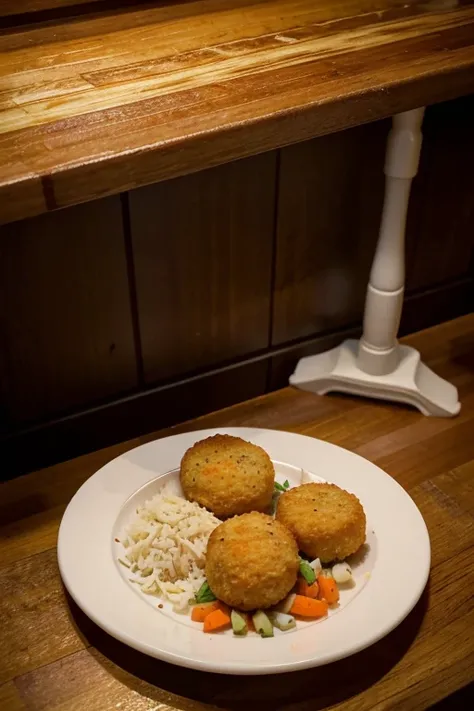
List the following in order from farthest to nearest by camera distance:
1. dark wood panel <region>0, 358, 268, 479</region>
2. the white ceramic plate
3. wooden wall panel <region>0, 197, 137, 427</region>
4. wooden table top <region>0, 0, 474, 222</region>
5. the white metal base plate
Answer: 1. the white metal base plate
2. dark wood panel <region>0, 358, 268, 479</region>
3. wooden wall panel <region>0, 197, 137, 427</region>
4. the white ceramic plate
5. wooden table top <region>0, 0, 474, 222</region>

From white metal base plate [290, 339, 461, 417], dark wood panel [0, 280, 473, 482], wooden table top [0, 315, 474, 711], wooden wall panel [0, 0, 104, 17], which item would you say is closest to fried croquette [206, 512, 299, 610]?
wooden table top [0, 315, 474, 711]

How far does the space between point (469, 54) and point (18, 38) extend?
0.66 meters

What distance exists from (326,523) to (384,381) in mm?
490

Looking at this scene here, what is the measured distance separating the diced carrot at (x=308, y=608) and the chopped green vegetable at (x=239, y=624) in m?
0.07

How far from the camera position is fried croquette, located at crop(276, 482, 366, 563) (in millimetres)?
1130

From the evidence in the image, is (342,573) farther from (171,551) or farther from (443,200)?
(443,200)

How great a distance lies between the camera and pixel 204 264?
144 centimetres

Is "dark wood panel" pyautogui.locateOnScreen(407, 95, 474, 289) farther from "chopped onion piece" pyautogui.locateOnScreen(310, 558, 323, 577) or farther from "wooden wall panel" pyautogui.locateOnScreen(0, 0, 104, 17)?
"chopped onion piece" pyautogui.locateOnScreen(310, 558, 323, 577)

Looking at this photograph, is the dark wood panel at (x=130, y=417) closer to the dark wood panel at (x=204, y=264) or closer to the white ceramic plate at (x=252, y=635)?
the dark wood panel at (x=204, y=264)

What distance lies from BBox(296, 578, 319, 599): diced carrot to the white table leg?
54cm

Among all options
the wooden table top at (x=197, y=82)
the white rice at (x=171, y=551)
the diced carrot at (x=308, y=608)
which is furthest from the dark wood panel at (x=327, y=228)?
the diced carrot at (x=308, y=608)

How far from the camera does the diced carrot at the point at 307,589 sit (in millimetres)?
1102

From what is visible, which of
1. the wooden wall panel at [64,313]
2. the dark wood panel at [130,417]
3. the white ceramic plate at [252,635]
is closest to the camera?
the white ceramic plate at [252,635]

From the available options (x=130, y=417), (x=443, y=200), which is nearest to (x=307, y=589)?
(x=130, y=417)
